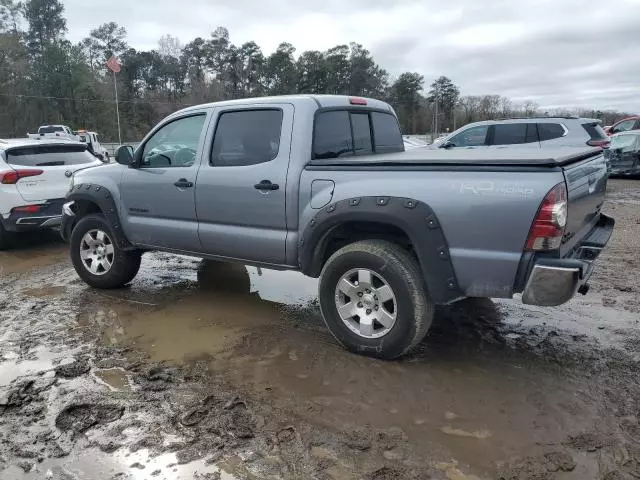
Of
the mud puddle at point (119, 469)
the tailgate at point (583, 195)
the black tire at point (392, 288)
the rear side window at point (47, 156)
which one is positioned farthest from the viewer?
the rear side window at point (47, 156)

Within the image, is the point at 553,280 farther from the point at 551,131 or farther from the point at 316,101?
the point at 551,131

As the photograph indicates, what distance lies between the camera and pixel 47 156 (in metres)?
7.93

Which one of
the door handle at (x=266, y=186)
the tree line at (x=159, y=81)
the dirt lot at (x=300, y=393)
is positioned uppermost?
the tree line at (x=159, y=81)

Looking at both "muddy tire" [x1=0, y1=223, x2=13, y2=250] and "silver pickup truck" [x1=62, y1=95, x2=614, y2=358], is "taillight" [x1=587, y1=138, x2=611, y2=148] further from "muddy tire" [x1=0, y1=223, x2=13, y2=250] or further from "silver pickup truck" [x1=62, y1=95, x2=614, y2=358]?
"muddy tire" [x1=0, y1=223, x2=13, y2=250]

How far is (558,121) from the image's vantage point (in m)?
11.4

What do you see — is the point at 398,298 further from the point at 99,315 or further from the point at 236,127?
the point at 99,315

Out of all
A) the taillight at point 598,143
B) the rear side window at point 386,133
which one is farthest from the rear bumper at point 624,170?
the rear side window at point 386,133

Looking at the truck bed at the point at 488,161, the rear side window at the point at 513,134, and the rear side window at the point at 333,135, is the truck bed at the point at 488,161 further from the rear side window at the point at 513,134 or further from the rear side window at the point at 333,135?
the rear side window at the point at 513,134

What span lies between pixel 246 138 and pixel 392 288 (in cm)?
189

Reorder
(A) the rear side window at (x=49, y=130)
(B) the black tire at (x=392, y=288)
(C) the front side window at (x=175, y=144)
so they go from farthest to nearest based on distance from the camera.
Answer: (A) the rear side window at (x=49, y=130) → (C) the front side window at (x=175, y=144) → (B) the black tire at (x=392, y=288)

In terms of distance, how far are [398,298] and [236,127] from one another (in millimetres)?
2143

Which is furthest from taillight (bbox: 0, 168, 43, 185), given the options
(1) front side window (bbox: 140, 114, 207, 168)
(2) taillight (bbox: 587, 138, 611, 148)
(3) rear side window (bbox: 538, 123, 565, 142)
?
(2) taillight (bbox: 587, 138, 611, 148)

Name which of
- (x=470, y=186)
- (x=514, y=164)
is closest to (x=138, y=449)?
(x=470, y=186)

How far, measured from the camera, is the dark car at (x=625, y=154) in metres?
16.0
